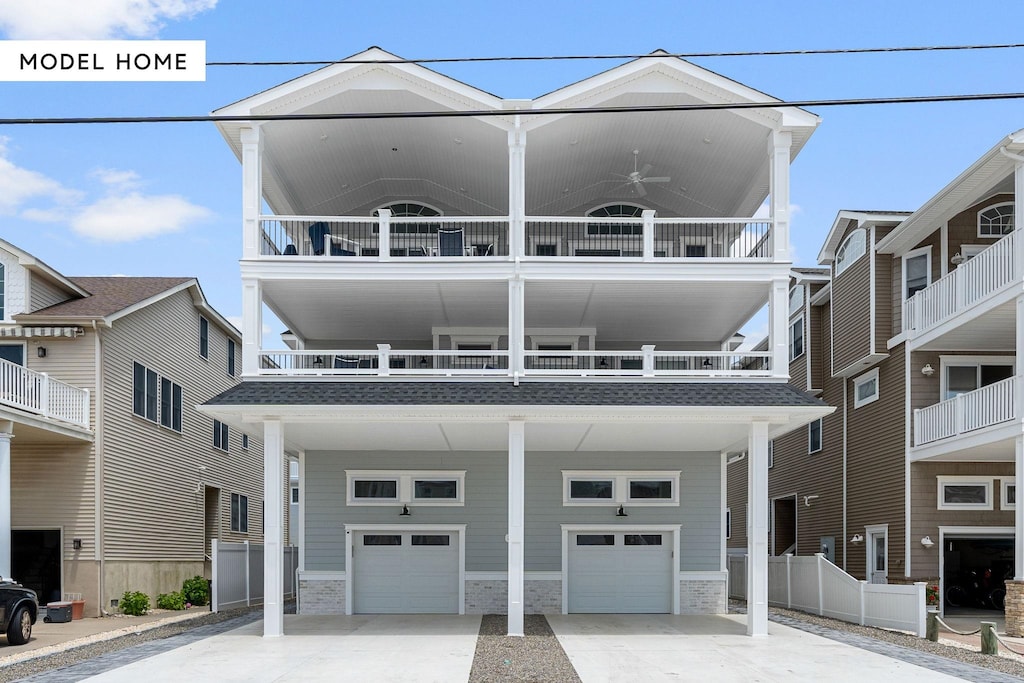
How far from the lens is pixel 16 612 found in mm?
17344

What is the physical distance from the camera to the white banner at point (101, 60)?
1051cm

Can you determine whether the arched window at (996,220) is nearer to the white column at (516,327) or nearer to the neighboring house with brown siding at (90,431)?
the white column at (516,327)

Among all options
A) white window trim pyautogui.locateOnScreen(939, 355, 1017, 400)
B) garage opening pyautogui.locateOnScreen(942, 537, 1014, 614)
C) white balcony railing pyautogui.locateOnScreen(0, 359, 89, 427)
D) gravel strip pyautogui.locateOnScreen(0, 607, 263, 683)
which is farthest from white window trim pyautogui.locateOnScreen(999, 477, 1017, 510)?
white balcony railing pyautogui.locateOnScreen(0, 359, 89, 427)

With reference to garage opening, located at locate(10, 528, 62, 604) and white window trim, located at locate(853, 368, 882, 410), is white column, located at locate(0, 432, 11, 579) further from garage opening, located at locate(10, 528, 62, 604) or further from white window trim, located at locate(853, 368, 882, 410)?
white window trim, located at locate(853, 368, 882, 410)

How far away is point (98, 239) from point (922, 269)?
50351mm

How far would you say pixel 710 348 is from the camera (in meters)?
24.1

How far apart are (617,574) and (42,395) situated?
12.1m

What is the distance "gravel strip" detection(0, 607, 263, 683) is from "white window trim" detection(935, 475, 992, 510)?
47.9 feet

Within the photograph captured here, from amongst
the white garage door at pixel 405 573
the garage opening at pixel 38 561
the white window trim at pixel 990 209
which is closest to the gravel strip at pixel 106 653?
the white garage door at pixel 405 573

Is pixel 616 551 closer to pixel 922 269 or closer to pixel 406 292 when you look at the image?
pixel 406 292

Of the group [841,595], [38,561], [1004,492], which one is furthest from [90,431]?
[1004,492]

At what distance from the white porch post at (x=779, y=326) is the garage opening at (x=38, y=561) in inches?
613

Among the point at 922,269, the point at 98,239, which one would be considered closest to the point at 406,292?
the point at 922,269

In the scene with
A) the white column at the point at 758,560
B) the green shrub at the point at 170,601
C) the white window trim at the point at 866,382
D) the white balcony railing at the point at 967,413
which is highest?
the white window trim at the point at 866,382
